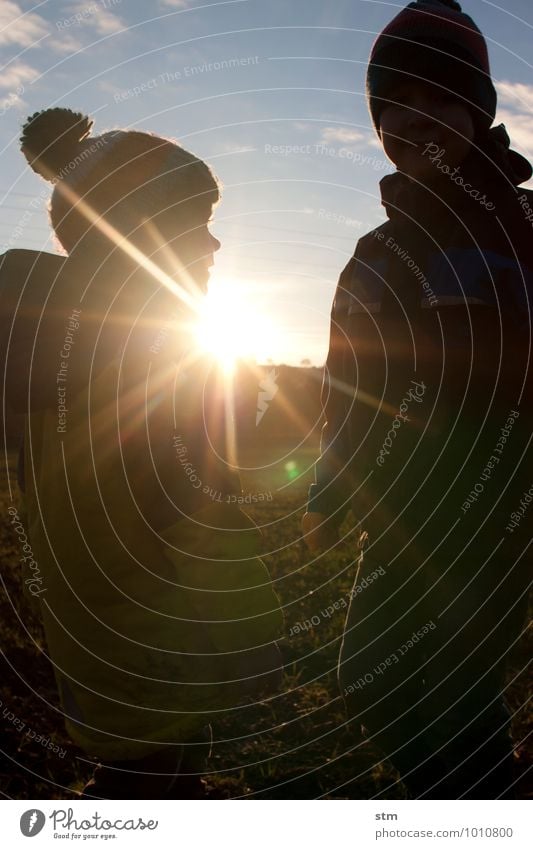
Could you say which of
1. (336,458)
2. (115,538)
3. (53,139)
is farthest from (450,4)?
(115,538)

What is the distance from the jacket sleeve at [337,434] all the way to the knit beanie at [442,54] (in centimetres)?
71

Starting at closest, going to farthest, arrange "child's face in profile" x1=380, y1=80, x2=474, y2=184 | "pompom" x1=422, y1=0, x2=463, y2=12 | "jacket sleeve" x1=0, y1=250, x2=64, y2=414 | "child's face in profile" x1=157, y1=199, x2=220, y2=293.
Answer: "jacket sleeve" x1=0, y1=250, x2=64, y2=414, "child's face in profile" x1=380, y1=80, x2=474, y2=184, "pompom" x1=422, y1=0, x2=463, y2=12, "child's face in profile" x1=157, y1=199, x2=220, y2=293

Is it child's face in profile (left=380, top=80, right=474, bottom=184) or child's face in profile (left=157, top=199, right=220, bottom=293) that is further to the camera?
child's face in profile (left=157, top=199, right=220, bottom=293)

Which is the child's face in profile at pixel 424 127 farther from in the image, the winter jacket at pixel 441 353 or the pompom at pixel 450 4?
the pompom at pixel 450 4

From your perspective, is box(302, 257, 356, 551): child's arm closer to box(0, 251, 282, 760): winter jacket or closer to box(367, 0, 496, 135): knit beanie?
box(0, 251, 282, 760): winter jacket

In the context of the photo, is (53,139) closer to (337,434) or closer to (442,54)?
(442,54)

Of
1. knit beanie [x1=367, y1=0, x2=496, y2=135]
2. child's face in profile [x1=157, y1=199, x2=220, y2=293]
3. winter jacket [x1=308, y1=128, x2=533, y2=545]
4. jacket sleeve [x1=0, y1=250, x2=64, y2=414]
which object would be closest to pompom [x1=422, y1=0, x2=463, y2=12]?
knit beanie [x1=367, y1=0, x2=496, y2=135]

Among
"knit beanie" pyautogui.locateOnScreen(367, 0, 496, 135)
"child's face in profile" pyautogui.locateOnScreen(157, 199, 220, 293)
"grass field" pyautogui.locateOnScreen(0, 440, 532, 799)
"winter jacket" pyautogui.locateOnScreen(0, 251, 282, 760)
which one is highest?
"knit beanie" pyautogui.locateOnScreen(367, 0, 496, 135)

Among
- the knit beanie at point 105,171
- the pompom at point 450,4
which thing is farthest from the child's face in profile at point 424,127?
the knit beanie at point 105,171

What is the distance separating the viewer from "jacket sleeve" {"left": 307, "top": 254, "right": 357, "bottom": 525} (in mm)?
3369

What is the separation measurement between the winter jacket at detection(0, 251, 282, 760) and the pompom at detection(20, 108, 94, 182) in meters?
0.55

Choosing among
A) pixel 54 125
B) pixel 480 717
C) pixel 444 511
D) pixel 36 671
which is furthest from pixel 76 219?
pixel 36 671

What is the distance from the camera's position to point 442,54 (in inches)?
120

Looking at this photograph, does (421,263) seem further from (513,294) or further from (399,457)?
(399,457)
